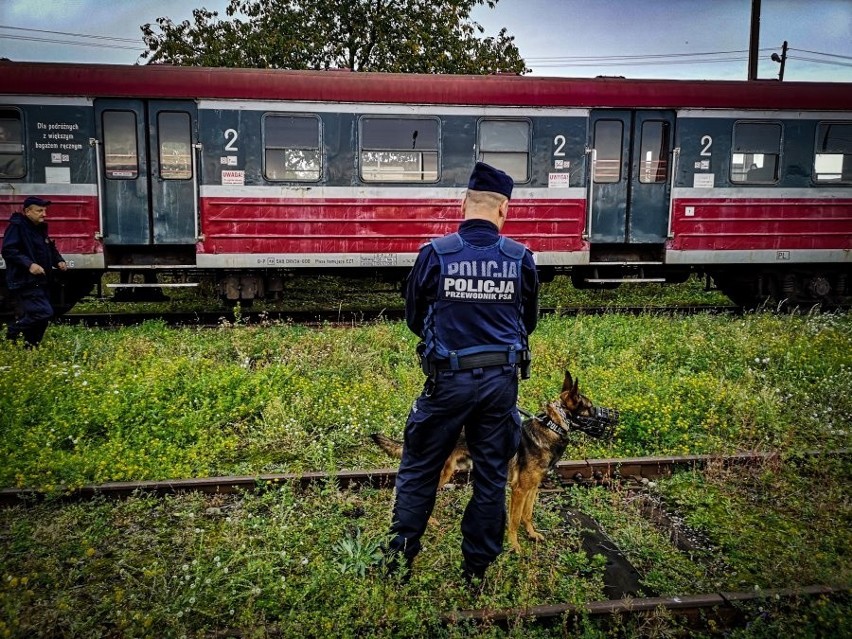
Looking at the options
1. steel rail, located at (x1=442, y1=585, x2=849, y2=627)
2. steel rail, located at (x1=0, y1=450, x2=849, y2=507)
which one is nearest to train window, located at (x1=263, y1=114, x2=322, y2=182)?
steel rail, located at (x1=0, y1=450, x2=849, y2=507)

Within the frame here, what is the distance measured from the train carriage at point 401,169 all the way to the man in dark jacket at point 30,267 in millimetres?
1528

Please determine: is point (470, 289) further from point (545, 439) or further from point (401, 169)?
point (401, 169)

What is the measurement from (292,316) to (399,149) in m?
3.28

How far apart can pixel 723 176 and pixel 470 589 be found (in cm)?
892

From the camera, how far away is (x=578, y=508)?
421 cm

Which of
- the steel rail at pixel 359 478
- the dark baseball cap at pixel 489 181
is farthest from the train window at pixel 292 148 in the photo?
the dark baseball cap at pixel 489 181

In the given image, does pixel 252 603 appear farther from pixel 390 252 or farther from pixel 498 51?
pixel 498 51

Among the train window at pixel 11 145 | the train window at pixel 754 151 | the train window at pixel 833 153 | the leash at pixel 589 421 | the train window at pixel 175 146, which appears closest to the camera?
the leash at pixel 589 421

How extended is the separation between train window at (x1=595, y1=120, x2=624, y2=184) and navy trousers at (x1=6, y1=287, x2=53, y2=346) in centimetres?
813

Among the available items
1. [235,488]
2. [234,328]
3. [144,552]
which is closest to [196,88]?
[234,328]

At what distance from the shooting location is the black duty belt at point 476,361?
3.00 m

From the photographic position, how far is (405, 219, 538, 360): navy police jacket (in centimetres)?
304

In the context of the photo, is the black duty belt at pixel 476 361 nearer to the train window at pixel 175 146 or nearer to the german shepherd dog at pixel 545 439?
the german shepherd dog at pixel 545 439

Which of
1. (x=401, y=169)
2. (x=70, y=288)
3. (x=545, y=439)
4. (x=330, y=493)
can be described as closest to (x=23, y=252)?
(x=70, y=288)
